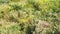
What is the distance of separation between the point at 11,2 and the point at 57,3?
2105 millimetres

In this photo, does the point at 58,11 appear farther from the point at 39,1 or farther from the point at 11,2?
the point at 11,2

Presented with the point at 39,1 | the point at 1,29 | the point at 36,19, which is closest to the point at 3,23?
the point at 1,29

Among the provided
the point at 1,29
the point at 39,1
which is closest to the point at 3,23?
the point at 1,29

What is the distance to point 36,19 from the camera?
9812 mm

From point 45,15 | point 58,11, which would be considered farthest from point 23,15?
point 58,11

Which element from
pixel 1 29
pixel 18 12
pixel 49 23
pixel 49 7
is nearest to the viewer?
pixel 1 29

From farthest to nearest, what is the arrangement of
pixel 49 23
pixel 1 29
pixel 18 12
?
pixel 18 12 → pixel 49 23 → pixel 1 29

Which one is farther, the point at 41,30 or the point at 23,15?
the point at 23,15

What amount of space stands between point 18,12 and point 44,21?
1256mm

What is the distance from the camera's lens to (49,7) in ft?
36.4

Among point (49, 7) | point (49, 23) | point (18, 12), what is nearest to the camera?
point (49, 23)

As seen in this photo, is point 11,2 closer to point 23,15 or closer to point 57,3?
A: point 23,15

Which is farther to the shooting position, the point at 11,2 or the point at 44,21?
the point at 11,2

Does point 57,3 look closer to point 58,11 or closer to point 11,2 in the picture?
point 58,11
